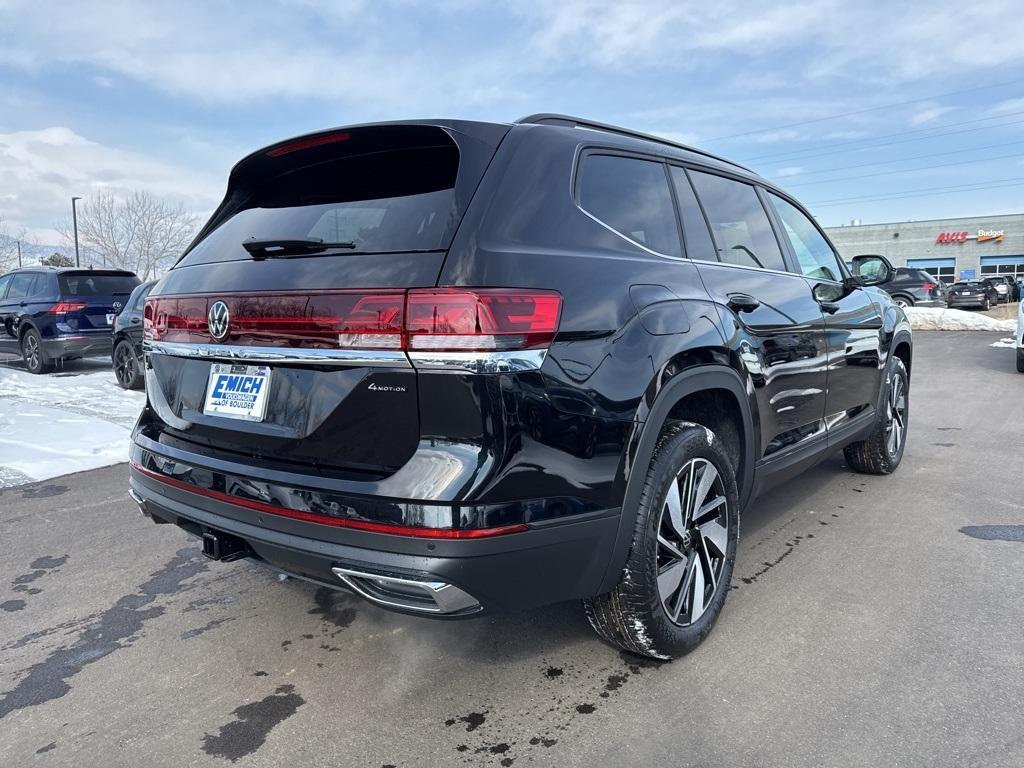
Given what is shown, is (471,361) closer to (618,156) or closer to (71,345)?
(618,156)

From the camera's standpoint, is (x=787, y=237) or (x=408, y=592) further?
(x=787, y=237)

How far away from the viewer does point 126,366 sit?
9367 mm

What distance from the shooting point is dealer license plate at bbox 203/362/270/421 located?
228 centimetres

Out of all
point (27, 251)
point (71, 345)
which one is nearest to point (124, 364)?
point (71, 345)

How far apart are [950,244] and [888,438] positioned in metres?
60.7

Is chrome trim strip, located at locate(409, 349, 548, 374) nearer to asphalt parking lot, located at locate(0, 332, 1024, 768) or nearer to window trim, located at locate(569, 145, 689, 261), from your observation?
window trim, located at locate(569, 145, 689, 261)

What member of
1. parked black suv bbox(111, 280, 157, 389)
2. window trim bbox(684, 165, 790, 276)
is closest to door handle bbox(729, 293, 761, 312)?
window trim bbox(684, 165, 790, 276)

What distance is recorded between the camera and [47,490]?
203 inches

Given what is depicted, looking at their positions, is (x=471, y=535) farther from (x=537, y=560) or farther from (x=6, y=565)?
(x=6, y=565)

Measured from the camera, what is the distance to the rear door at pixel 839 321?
392 centimetres

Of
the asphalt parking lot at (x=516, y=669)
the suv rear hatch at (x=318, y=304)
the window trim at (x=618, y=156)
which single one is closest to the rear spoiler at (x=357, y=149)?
the suv rear hatch at (x=318, y=304)

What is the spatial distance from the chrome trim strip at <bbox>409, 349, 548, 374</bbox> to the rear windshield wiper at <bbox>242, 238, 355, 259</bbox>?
1.63 feet

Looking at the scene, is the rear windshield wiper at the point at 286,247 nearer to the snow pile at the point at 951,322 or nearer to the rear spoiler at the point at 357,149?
the rear spoiler at the point at 357,149

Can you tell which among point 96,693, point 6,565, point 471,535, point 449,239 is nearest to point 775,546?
point 471,535
